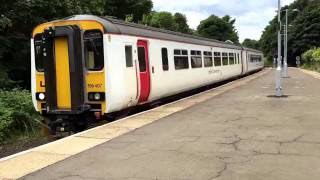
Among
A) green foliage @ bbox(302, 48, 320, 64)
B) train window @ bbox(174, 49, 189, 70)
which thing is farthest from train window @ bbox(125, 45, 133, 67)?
green foliage @ bbox(302, 48, 320, 64)

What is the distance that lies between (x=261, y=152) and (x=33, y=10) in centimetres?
1554

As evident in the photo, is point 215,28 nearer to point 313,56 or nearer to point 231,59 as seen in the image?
point 313,56

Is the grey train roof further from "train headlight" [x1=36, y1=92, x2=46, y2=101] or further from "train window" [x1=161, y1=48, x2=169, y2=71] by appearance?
"train headlight" [x1=36, y1=92, x2=46, y2=101]

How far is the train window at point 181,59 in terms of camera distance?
2000cm

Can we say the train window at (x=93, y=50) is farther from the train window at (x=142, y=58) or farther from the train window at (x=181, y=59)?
the train window at (x=181, y=59)

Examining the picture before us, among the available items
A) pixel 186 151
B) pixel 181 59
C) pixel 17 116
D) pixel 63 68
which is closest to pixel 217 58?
pixel 181 59

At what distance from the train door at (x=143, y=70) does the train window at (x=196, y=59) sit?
6.82 metres

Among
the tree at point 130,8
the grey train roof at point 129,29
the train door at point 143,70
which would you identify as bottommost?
the train door at point 143,70

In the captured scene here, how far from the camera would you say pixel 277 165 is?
822cm

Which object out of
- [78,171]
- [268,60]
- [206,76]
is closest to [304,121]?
[78,171]

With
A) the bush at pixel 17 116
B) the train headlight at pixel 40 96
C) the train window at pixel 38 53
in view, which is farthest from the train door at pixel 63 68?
the bush at pixel 17 116

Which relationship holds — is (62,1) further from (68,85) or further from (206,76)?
(68,85)

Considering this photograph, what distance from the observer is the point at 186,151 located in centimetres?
938

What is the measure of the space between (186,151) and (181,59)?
1171 cm
